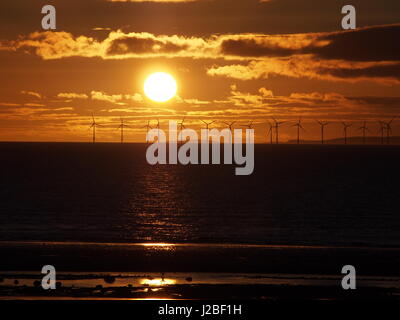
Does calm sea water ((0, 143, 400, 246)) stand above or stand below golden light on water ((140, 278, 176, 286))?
above

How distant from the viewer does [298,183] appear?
179 meters

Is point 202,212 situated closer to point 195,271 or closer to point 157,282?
point 195,271

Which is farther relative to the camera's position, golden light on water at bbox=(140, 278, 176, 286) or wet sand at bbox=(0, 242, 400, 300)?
golden light on water at bbox=(140, 278, 176, 286)

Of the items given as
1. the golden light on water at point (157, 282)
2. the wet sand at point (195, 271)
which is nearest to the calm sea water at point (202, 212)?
the wet sand at point (195, 271)

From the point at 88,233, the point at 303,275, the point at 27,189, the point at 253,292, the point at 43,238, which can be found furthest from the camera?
the point at 27,189

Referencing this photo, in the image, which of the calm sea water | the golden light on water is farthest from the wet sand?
the calm sea water

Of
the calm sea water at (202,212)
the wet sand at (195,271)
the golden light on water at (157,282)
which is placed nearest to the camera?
Result: the wet sand at (195,271)

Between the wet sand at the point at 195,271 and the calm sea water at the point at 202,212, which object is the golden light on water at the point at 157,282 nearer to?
the wet sand at the point at 195,271

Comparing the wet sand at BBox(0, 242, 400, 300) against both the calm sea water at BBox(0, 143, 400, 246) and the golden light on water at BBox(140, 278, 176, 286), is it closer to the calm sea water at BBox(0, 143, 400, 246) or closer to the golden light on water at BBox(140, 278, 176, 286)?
the golden light on water at BBox(140, 278, 176, 286)
